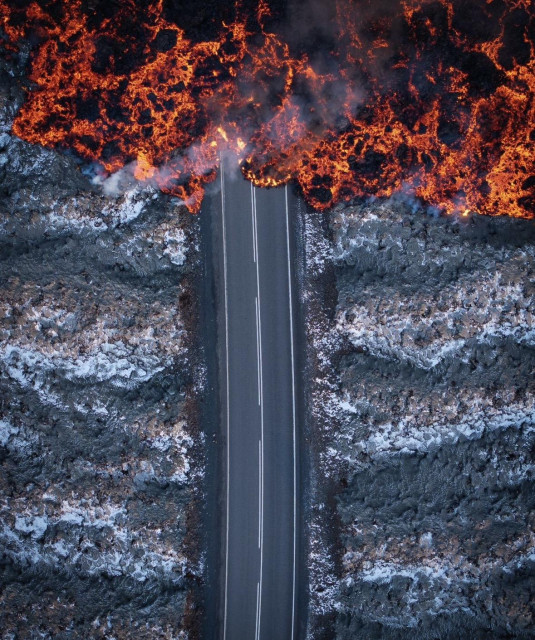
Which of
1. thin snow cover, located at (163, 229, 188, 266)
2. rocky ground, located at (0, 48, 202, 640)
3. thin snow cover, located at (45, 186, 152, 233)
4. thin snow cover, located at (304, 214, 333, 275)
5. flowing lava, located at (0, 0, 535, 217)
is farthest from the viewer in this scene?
thin snow cover, located at (304, 214, 333, 275)

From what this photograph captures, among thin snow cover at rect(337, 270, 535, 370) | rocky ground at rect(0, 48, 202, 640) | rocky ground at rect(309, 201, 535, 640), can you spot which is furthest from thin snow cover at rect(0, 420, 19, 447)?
thin snow cover at rect(337, 270, 535, 370)

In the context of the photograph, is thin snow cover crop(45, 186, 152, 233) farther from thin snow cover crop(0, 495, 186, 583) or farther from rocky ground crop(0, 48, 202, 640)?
thin snow cover crop(0, 495, 186, 583)

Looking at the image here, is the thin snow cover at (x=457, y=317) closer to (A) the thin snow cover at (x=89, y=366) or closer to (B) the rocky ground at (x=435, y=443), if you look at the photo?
(B) the rocky ground at (x=435, y=443)

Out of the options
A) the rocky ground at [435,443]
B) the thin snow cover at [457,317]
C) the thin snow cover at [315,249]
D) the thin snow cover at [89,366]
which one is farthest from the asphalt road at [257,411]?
the thin snow cover at [457,317]

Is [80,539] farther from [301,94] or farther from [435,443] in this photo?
[301,94]

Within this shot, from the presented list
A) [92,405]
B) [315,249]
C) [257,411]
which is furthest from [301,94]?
[92,405]

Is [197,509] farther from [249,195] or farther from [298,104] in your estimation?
[298,104]
